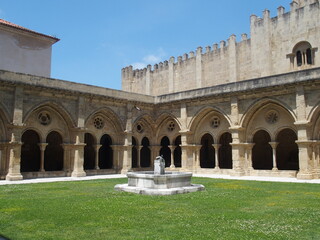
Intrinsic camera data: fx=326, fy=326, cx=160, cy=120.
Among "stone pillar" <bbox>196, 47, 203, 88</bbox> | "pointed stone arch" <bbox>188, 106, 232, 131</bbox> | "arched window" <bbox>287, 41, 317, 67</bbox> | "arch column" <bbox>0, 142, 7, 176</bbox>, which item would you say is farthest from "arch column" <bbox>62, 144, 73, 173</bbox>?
"arched window" <bbox>287, 41, 317, 67</bbox>

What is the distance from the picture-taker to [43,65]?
82.5 feet

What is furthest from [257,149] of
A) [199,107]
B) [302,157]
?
[302,157]

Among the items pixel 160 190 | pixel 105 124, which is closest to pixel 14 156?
pixel 105 124

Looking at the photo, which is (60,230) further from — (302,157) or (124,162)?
(124,162)

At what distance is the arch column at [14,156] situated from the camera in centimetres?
1691

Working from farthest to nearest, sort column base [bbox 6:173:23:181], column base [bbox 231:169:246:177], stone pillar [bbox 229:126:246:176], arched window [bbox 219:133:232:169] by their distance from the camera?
arched window [bbox 219:133:232:169], stone pillar [bbox 229:126:246:176], column base [bbox 231:169:246:177], column base [bbox 6:173:23:181]

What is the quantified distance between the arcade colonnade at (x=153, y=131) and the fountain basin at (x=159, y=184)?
812cm

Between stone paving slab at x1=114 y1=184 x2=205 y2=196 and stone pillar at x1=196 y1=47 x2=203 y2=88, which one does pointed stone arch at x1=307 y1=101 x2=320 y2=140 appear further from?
stone pillar at x1=196 y1=47 x2=203 y2=88

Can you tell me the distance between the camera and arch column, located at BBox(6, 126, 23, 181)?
55.5 ft

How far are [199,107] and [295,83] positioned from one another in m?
6.75

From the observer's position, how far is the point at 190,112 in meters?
22.8

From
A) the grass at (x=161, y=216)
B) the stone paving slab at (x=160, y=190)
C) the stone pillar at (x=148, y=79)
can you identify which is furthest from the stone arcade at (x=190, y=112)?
the stone paving slab at (x=160, y=190)

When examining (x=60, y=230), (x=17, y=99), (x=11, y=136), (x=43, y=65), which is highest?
(x=43, y=65)

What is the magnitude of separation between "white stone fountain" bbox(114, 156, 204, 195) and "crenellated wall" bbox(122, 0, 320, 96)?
573 inches
